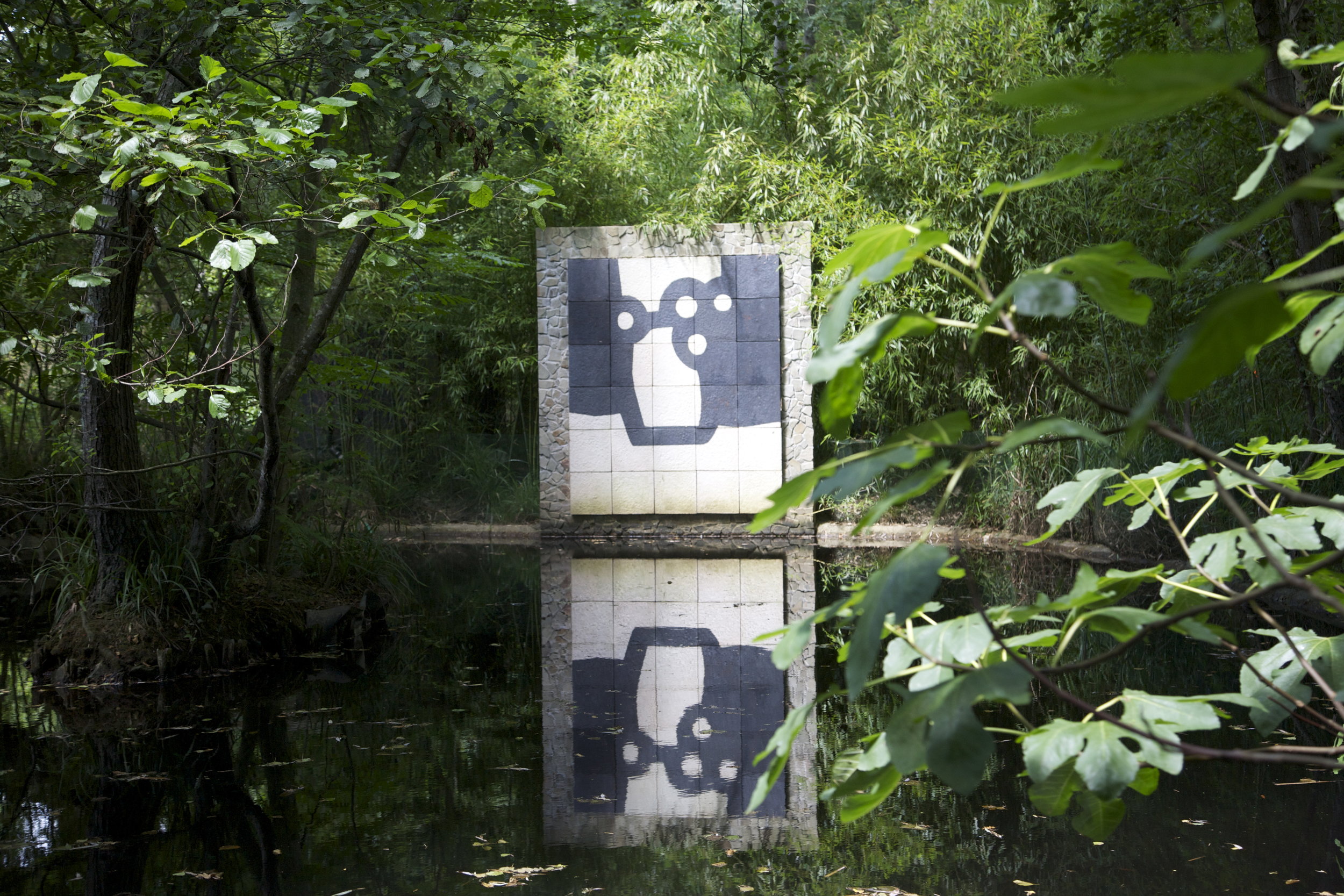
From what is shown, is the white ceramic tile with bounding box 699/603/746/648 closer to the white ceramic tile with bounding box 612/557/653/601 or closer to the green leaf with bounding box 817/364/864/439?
the white ceramic tile with bounding box 612/557/653/601

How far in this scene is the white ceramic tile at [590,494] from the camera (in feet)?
31.3

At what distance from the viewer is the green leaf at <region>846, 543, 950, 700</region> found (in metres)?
0.48

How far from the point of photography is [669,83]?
9836mm

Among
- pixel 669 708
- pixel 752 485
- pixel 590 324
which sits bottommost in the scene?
pixel 669 708

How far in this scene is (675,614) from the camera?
5.17m

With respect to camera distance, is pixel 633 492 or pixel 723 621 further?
pixel 633 492

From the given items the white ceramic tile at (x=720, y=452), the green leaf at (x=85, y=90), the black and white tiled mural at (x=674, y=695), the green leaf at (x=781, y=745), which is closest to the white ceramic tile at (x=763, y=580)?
the black and white tiled mural at (x=674, y=695)

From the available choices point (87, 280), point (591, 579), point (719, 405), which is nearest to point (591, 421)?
point (719, 405)

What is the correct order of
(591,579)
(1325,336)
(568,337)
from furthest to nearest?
(568,337) → (591,579) → (1325,336)

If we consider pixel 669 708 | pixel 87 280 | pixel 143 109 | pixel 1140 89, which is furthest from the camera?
pixel 669 708

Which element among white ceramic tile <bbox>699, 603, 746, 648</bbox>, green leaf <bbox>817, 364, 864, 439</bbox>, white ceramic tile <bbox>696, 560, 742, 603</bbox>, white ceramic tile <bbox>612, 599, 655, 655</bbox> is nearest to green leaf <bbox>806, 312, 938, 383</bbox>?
green leaf <bbox>817, 364, 864, 439</bbox>

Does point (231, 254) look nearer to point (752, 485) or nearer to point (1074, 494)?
point (1074, 494)

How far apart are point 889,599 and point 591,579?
6.23 meters

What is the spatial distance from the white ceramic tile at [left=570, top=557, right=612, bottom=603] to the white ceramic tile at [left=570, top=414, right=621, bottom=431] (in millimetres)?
1830
